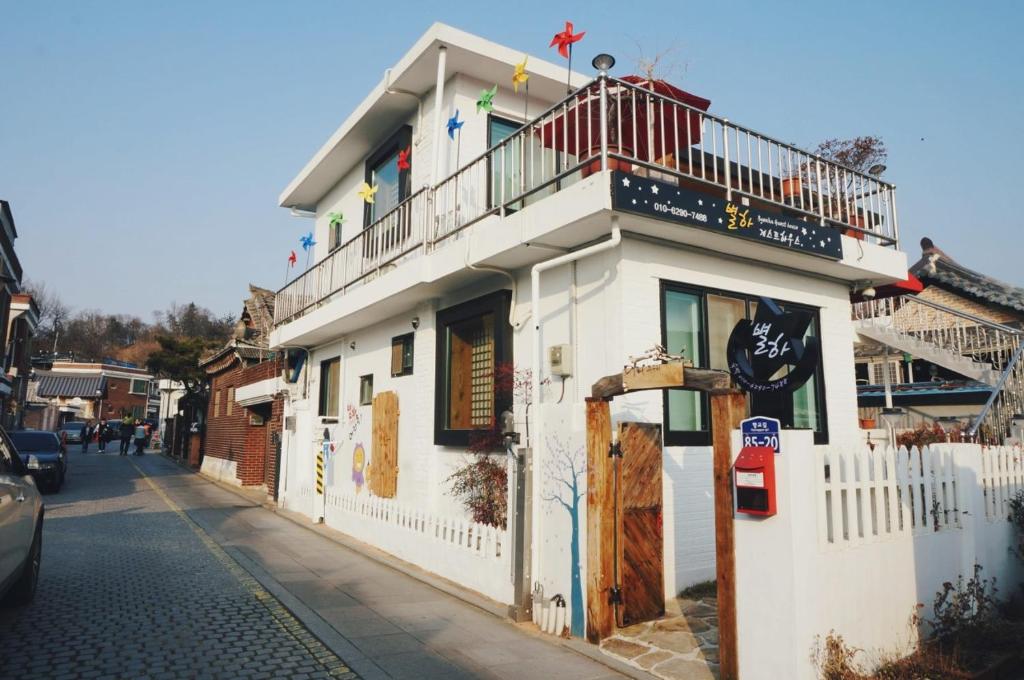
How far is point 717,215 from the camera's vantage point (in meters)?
7.02

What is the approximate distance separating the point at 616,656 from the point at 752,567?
5.09 feet

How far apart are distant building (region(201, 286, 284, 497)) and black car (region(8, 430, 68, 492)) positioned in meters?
4.65

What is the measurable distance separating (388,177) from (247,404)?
9.77m

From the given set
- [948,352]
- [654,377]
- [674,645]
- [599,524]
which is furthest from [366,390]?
[948,352]

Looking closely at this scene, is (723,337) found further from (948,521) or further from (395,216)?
(395,216)

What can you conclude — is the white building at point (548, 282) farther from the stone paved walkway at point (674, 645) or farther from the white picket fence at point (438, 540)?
the stone paved walkway at point (674, 645)

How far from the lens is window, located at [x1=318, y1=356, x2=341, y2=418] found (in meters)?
14.8

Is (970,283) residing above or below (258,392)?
above

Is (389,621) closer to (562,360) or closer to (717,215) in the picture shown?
(562,360)

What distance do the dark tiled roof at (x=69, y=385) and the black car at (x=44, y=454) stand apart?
51.0 meters

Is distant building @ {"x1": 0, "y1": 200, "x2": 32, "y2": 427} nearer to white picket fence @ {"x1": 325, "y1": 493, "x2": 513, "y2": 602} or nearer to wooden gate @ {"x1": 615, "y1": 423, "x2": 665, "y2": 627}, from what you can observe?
white picket fence @ {"x1": 325, "y1": 493, "x2": 513, "y2": 602}

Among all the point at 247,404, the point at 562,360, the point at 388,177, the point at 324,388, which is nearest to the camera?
the point at 562,360

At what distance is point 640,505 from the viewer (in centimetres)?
621

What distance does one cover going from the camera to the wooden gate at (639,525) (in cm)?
591
